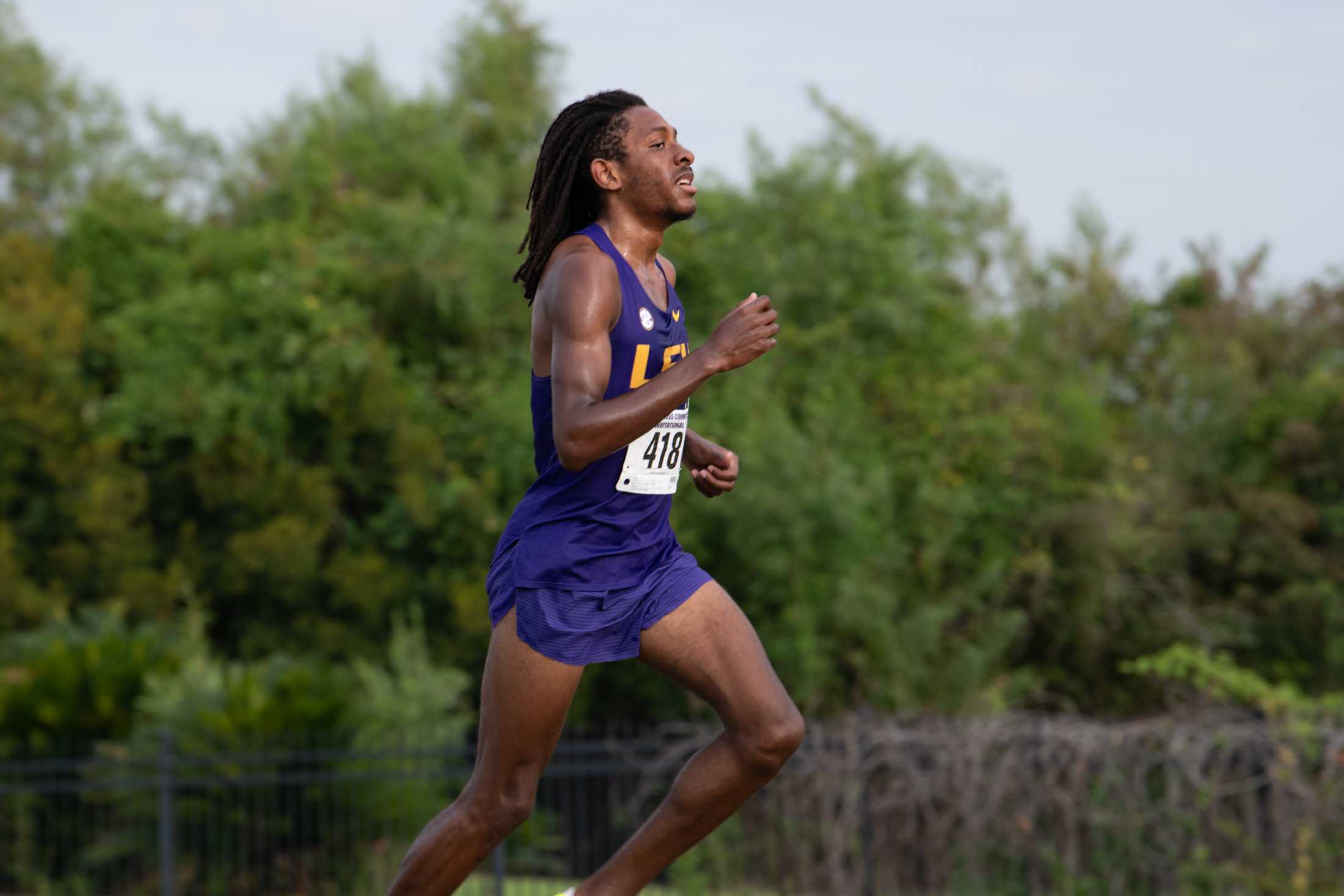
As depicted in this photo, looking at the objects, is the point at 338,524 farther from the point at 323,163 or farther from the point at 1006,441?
the point at 1006,441

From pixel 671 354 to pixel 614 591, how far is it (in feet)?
2.01

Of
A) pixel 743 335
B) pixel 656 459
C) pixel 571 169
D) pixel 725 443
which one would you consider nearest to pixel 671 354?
pixel 656 459

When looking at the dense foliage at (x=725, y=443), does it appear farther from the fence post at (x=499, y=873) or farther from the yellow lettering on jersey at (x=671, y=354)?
the yellow lettering on jersey at (x=671, y=354)

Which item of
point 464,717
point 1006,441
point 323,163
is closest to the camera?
point 464,717

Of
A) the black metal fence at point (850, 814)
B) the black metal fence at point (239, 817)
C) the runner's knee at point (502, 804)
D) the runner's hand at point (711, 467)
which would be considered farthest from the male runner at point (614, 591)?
the black metal fence at point (239, 817)

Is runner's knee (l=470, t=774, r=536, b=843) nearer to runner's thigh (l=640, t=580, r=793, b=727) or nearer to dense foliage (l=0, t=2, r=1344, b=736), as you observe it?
runner's thigh (l=640, t=580, r=793, b=727)

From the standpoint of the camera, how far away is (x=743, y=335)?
3627 millimetres

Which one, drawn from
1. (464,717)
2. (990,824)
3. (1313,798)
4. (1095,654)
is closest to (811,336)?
(1095,654)

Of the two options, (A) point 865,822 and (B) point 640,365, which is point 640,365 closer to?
(B) point 640,365

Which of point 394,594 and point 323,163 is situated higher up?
point 323,163

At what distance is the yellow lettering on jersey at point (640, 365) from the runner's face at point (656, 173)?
0.36m

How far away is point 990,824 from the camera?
12516mm

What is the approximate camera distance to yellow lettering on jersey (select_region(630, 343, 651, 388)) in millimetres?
3875

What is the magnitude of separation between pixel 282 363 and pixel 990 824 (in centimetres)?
Answer: 1199
